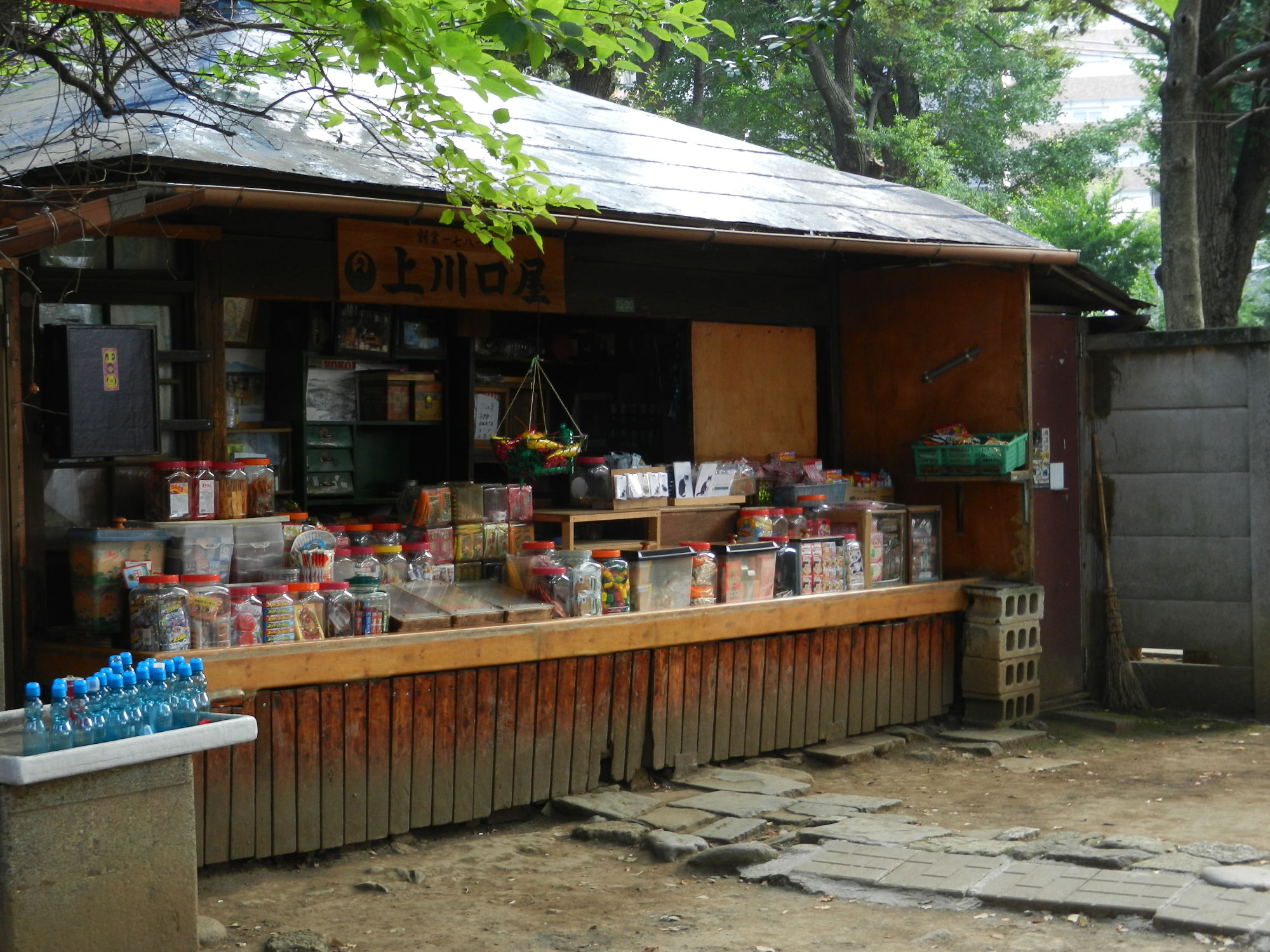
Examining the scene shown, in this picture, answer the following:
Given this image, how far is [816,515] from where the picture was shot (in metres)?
8.76

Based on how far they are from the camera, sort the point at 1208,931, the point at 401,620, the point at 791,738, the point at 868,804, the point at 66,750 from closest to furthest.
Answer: the point at 66,750, the point at 1208,931, the point at 401,620, the point at 868,804, the point at 791,738

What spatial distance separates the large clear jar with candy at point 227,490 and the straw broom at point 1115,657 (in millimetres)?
6111

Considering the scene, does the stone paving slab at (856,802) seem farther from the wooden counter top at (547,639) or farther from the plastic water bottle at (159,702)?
the plastic water bottle at (159,702)

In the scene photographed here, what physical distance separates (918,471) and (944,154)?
20.5 m

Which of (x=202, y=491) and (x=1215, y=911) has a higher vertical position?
(x=202, y=491)

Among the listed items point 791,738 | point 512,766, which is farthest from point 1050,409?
point 512,766

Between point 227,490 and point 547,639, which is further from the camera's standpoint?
point 547,639

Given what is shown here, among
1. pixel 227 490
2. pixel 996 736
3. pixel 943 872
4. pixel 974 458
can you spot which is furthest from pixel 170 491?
pixel 996 736

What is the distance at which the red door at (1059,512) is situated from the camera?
9.39 m

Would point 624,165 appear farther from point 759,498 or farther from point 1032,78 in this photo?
point 1032,78

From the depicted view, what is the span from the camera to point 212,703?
18.6 ft

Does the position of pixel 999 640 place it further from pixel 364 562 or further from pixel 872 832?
pixel 364 562

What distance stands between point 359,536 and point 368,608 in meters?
0.72

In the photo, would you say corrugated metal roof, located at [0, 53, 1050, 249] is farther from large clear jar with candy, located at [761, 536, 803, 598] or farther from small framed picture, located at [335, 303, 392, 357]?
large clear jar with candy, located at [761, 536, 803, 598]
